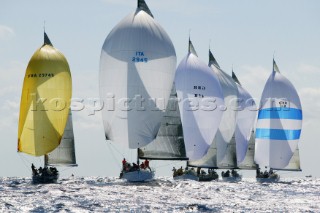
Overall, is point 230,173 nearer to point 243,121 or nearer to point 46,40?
point 243,121

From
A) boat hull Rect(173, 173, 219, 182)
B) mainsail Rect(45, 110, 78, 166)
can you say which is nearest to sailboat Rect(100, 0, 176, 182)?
mainsail Rect(45, 110, 78, 166)

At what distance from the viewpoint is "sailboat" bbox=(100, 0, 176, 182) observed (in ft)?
173

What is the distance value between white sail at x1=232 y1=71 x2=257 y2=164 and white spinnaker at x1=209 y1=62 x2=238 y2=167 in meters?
3.41

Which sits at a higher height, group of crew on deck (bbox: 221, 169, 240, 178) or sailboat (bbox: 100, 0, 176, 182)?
sailboat (bbox: 100, 0, 176, 182)

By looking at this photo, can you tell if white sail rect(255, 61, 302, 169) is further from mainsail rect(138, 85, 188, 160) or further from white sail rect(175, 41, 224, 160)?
mainsail rect(138, 85, 188, 160)

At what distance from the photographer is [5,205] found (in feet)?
128

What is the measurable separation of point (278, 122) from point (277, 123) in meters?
0.15

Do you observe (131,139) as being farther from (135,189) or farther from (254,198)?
(254,198)

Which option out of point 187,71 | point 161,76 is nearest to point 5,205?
point 161,76

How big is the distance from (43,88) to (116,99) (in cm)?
805

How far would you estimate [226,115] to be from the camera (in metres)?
72.4

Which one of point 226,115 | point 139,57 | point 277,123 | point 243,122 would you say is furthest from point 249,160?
point 139,57

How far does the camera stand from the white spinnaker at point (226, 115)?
72000 mm

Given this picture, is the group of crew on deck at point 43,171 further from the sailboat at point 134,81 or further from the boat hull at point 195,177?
the boat hull at point 195,177
